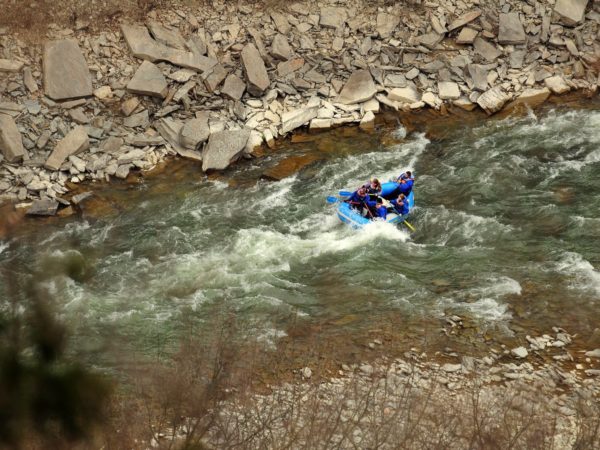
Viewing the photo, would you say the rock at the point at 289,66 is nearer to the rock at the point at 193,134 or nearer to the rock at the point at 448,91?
the rock at the point at 193,134

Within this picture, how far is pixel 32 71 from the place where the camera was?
56.5 ft

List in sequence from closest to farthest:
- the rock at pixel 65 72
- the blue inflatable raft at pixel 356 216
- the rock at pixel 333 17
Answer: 1. the blue inflatable raft at pixel 356 216
2. the rock at pixel 65 72
3. the rock at pixel 333 17

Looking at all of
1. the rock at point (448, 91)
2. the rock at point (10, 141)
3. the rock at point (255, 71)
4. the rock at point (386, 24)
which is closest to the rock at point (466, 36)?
the rock at point (448, 91)

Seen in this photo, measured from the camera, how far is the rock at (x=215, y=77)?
58.0 ft

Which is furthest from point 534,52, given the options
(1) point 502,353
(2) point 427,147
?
(1) point 502,353

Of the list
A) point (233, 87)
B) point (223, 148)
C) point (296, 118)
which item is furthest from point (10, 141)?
point (296, 118)

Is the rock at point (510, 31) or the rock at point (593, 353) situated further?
the rock at point (510, 31)

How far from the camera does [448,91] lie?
18422 millimetres

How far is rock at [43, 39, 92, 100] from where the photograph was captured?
1695 cm

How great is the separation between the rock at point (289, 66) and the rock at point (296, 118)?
52.3 inches

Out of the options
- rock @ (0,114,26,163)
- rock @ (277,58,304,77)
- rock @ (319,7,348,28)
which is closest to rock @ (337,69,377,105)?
rock @ (277,58,304,77)

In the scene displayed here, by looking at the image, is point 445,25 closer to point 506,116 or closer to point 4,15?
point 506,116

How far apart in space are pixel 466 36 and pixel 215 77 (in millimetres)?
7609

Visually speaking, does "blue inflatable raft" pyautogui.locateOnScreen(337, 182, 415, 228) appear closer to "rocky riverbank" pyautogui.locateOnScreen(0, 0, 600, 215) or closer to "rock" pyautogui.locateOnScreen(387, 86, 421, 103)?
"rocky riverbank" pyautogui.locateOnScreen(0, 0, 600, 215)
